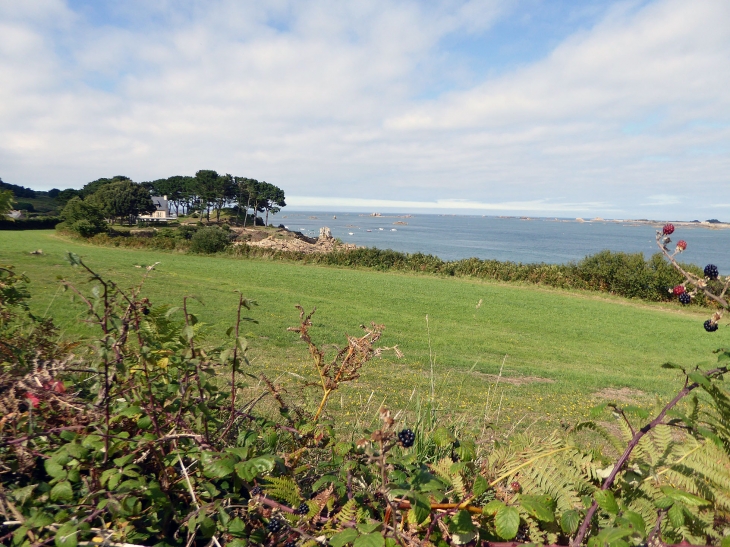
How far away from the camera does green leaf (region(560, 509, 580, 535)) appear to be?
100cm

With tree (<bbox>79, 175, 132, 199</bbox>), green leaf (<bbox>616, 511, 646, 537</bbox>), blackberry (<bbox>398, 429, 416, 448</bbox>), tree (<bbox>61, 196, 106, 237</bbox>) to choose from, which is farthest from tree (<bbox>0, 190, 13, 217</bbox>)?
tree (<bbox>79, 175, 132, 199</bbox>)

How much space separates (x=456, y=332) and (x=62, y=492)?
14635 millimetres

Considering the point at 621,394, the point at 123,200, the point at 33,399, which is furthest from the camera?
the point at 123,200

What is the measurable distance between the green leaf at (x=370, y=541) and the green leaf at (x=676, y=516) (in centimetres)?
58

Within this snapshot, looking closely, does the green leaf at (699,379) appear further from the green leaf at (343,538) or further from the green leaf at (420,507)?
the green leaf at (343,538)

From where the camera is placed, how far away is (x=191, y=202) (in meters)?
106

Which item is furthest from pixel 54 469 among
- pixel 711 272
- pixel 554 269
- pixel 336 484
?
pixel 554 269

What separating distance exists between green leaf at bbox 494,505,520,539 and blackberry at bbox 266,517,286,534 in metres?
0.56

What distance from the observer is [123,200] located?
69.4 m

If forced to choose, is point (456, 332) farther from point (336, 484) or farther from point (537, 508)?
point (537, 508)

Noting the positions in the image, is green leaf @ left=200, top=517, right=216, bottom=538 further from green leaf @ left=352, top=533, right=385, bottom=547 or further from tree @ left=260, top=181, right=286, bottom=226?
tree @ left=260, top=181, right=286, bottom=226

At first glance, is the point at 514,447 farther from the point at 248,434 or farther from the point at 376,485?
the point at 248,434

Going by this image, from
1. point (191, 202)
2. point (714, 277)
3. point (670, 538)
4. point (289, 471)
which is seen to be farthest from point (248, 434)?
point (191, 202)

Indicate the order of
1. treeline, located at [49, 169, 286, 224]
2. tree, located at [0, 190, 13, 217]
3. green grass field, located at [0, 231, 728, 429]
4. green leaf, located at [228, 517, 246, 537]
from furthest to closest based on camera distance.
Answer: treeline, located at [49, 169, 286, 224] → green grass field, located at [0, 231, 728, 429] → tree, located at [0, 190, 13, 217] → green leaf, located at [228, 517, 246, 537]
